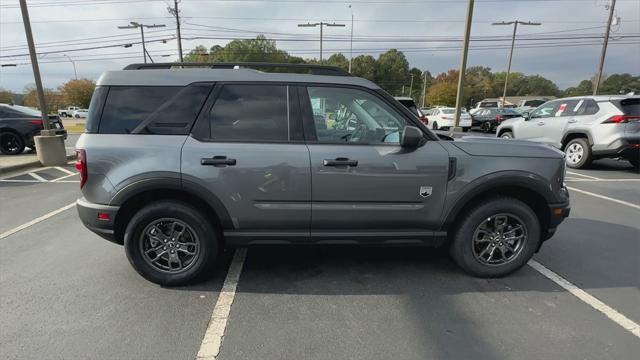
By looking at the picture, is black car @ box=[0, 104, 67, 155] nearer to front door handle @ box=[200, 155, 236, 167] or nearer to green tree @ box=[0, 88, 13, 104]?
front door handle @ box=[200, 155, 236, 167]

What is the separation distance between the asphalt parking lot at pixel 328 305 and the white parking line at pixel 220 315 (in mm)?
31

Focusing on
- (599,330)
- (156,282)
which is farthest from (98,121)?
(599,330)

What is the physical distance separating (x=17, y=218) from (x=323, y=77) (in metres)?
5.13

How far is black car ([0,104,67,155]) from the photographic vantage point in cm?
1111

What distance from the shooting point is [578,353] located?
255 centimetres

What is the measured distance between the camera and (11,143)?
1133 centimetres

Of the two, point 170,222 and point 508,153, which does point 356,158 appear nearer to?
point 508,153

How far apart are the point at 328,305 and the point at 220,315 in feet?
2.89

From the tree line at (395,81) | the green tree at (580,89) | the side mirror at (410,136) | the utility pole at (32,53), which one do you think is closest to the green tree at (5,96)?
the tree line at (395,81)

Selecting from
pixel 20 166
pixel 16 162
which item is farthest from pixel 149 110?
pixel 16 162

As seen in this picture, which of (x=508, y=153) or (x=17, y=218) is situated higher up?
(x=508, y=153)

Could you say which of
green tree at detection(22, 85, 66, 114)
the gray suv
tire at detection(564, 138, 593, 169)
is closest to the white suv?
tire at detection(564, 138, 593, 169)

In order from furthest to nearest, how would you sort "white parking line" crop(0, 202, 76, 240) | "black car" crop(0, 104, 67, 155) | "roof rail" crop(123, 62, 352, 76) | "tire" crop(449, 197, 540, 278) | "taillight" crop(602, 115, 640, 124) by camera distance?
"black car" crop(0, 104, 67, 155), "taillight" crop(602, 115, 640, 124), "white parking line" crop(0, 202, 76, 240), "roof rail" crop(123, 62, 352, 76), "tire" crop(449, 197, 540, 278)

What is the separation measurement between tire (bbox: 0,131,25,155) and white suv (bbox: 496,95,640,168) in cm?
1448
